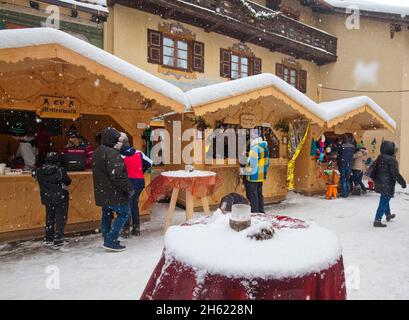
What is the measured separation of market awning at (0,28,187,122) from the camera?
4.59 metres

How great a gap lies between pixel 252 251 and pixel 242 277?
25 centimetres

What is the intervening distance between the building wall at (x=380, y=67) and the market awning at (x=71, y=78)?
13526 millimetres

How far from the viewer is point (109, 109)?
670cm

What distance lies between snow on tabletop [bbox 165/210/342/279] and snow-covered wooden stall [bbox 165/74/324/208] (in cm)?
503

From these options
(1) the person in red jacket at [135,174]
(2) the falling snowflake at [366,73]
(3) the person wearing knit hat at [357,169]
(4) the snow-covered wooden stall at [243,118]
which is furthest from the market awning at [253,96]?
(2) the falling snowflake at [366,73]

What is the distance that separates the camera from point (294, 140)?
10250 millimetres

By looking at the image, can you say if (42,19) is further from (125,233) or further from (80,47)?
(125,233)

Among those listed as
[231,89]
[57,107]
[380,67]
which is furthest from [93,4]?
[380,67]

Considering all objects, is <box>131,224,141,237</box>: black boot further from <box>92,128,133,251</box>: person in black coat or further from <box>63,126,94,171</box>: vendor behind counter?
<box>63,126,94,171</box>: vendor behind counter

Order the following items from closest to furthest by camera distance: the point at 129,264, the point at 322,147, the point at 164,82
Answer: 1. the point at 129,264
2. the point at 164,82
3. the point at 322,147

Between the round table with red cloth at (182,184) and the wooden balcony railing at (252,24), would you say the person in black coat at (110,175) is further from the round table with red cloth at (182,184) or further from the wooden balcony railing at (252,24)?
the wooden balcony railing at (252,24)

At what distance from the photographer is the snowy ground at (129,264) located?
147 inches
